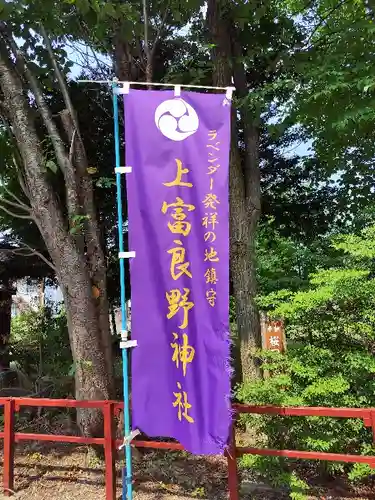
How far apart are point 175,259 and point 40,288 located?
8.54 metres

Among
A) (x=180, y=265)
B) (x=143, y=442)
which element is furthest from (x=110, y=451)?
(x=180, y=265)

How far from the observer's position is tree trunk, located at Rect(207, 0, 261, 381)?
20.8 feet

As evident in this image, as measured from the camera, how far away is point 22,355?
362 inches

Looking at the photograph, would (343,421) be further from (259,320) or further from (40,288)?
(40,288)

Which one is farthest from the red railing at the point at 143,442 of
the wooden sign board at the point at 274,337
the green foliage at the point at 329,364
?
the wooden sign board at the point at 274,337

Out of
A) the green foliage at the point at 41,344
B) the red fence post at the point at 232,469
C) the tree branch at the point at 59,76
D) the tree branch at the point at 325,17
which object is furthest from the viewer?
the green foliage at the point at 41,344

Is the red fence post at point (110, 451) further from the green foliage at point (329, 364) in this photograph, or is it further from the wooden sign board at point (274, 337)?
the wooden sign board at point (274, 337)

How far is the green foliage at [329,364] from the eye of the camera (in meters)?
4.21

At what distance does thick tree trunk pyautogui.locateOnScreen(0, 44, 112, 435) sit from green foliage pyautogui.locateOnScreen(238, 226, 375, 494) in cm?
199

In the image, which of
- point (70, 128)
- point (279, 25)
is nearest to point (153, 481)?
point (70, 128)

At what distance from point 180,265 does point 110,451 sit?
212 cm

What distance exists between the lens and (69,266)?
564 cm

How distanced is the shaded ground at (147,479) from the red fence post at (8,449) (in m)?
0.12

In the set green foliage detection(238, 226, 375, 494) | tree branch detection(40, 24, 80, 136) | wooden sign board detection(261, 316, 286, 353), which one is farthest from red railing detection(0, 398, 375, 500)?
tree branch detection(40, 24, 80, 136)
